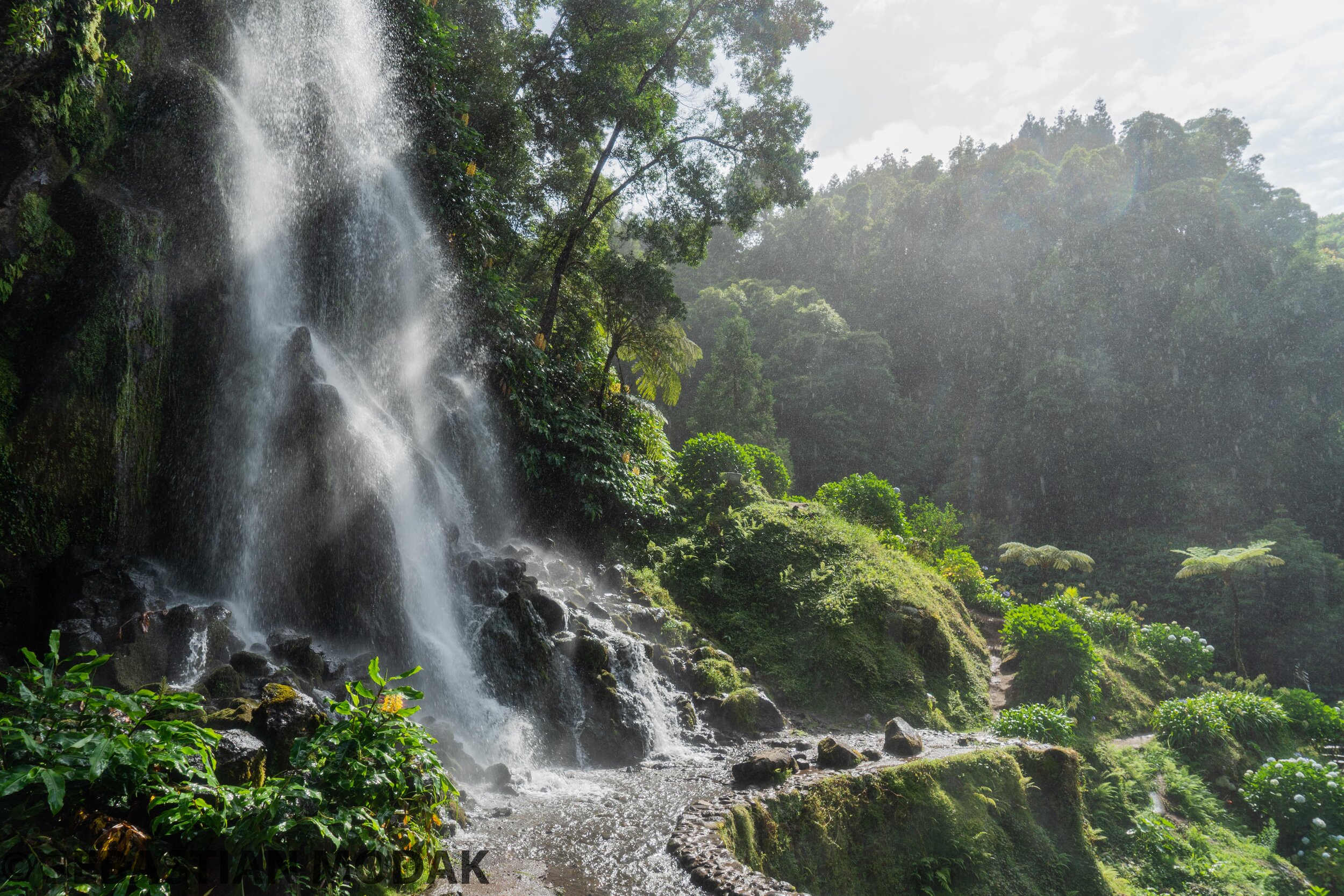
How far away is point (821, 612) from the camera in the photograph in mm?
11023

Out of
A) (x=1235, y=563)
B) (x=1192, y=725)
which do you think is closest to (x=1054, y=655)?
(x=1192, y=725)

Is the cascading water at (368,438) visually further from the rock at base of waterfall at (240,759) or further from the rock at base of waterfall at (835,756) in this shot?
the rock at base of waterfall at (240,759)

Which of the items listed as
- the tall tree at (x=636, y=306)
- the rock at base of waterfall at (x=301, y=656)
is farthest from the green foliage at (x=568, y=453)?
the rock at base of waterfall at (x=301, y=656)

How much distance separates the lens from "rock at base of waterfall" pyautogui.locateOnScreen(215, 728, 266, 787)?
10.5 ft

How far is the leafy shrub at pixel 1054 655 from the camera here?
11781 millimetres

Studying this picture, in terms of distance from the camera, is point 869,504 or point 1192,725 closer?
point 1192,725

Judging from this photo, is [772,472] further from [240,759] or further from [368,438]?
[240,759]

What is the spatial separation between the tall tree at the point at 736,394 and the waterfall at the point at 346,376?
15.8 metres

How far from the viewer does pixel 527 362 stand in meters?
11.7

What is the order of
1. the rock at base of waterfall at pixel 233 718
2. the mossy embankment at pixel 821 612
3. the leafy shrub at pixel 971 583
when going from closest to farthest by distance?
the rock at base of waterfall at pixel 233 718, the mossy embankment at pixel 821 612, the leafy shrub at pixel 971 583

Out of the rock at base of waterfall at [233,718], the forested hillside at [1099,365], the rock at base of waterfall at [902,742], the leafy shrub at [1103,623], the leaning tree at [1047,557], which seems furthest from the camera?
the forested hillside at [1099,365]

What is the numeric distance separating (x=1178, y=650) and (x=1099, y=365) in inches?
587

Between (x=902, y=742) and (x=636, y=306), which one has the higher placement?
(x=636, y=306)

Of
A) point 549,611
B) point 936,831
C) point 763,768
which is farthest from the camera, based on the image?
point 549,611
